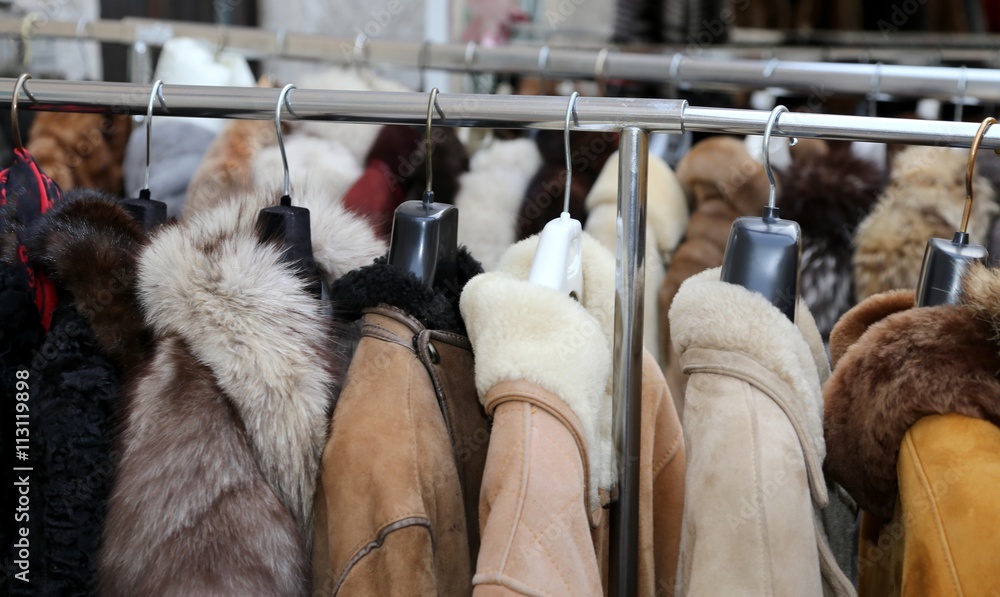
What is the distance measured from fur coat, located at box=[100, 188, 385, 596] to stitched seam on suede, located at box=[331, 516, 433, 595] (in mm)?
44

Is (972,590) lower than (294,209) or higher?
lower

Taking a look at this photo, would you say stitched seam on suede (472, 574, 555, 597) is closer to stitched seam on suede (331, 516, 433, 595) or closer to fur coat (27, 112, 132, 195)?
stitched seam on suede (331, 516, 433, 595)

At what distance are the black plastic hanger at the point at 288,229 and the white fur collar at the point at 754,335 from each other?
0.39m

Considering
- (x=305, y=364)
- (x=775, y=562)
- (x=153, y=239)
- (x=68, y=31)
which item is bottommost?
(x=775, y=562)

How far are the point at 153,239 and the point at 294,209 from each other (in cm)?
14

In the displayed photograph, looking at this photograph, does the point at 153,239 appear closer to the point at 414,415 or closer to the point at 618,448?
the point at 414,415

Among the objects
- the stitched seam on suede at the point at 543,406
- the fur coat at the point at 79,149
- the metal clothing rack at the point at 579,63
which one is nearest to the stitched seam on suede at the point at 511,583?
the stitched seam on suede at the point at 543,406

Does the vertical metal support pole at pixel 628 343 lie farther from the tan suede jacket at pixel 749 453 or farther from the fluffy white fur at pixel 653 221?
the fluffy white fur at pixel 653 221

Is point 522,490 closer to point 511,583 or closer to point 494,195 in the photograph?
point 511,583

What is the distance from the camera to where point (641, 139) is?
2.53 feet

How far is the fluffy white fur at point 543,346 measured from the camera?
711 millimetres

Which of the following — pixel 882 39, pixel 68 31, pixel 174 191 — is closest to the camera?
pixel 174 191

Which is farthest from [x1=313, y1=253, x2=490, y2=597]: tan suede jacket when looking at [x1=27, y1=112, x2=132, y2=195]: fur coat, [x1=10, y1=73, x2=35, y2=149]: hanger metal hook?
[x1=27, y1=112, x2=132, y2=195]: fur coat

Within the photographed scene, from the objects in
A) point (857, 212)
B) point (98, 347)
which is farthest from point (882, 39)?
point (98, 347)
